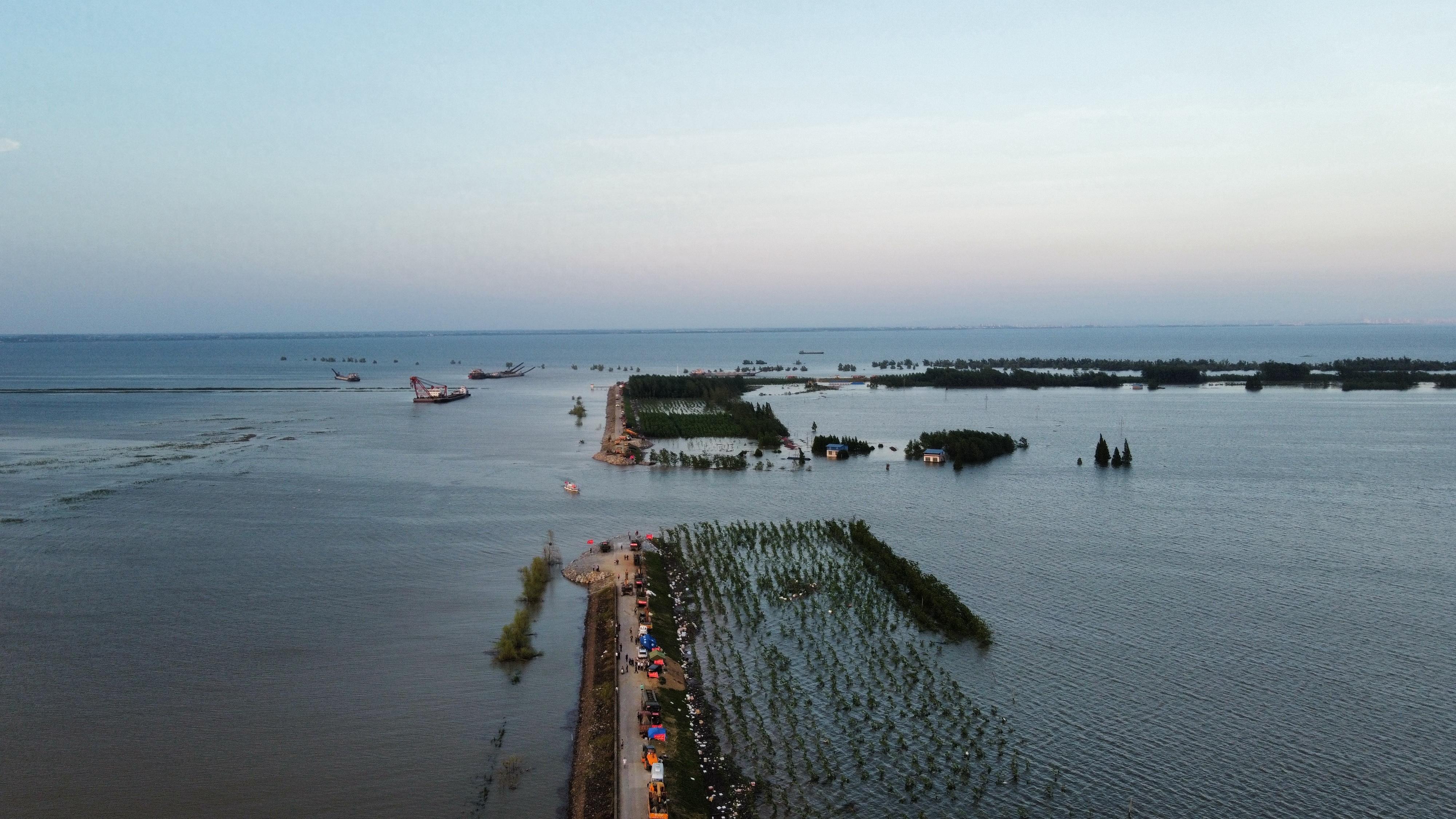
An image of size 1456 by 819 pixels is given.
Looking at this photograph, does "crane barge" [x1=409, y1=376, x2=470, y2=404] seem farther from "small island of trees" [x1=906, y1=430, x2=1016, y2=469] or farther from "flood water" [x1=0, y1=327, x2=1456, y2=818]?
"small island of trees" [x1=906, y1=430, x2=1016, y2=469]

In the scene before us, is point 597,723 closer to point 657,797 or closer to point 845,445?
point 657,797

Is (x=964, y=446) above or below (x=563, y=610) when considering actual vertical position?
above

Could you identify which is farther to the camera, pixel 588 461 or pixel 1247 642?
pixel 588 461

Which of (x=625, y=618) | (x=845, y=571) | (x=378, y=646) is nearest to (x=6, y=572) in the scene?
(x=378, y=646)

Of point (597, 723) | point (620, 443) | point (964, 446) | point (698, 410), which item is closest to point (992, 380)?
point (698, 410)

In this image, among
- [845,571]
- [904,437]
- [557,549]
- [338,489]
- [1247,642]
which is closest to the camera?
[1247,642]

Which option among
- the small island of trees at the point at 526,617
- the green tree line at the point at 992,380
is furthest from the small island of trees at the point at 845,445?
the green tree line at the point at 992,380

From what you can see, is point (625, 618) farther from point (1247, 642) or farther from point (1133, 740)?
point (1247, 642)

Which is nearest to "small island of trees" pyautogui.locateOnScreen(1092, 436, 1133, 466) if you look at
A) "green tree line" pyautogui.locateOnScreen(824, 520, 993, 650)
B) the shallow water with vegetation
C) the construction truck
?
"green tree line" pyautogui.locateOnScreen(824, 520, 993, 650)
